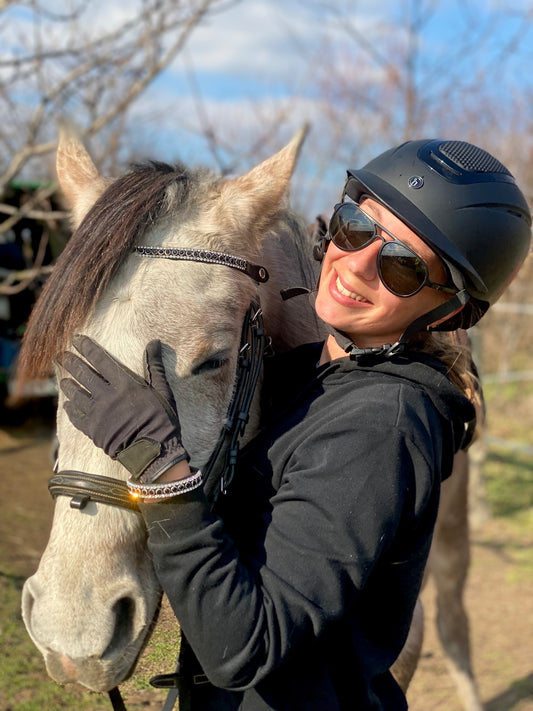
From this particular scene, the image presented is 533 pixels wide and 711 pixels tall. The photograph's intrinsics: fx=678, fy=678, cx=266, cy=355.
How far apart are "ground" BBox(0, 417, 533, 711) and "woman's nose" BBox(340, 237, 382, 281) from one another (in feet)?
4.76

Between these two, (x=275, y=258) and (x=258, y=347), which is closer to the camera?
(x=258, y=347)

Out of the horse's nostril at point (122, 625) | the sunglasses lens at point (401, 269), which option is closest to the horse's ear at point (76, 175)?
the sunglasses lens at point (401, 269)

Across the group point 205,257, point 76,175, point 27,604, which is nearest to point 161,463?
point 27,604

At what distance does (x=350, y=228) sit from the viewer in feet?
5.47

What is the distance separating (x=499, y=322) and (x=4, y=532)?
25.6ft

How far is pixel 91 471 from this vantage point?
146 cm

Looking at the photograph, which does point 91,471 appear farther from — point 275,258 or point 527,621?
point 527,621

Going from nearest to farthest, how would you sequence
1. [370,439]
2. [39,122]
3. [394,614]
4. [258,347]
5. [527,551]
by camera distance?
[370,439] < [394,614] < [258,347] < [39,122] < [527,551]

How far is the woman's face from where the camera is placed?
1.63 meters

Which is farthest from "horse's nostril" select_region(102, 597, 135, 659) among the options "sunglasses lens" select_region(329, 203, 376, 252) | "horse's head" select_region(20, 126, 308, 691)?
"sunglasses lens" select_region(329, 203, 376, 252)

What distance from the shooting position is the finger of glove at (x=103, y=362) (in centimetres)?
144

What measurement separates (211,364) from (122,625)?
616 millimetres

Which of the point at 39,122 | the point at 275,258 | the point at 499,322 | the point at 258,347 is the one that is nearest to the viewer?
the point at 258,347

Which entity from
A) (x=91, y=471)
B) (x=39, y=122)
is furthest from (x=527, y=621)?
(x=39, y=122)
